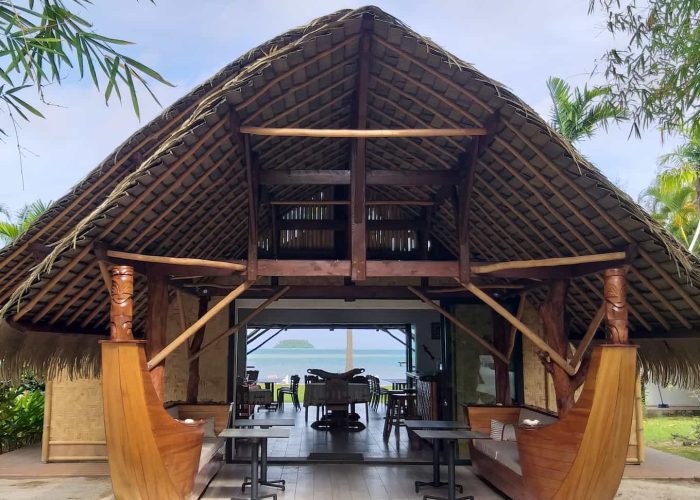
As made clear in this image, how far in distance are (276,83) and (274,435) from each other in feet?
9.78

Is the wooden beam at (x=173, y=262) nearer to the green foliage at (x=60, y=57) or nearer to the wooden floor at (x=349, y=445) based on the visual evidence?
the green foliage at (x=60, y=57)

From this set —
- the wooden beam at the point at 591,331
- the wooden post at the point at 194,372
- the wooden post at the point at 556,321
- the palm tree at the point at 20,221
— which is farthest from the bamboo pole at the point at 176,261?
the palm tree at the point at 20,221

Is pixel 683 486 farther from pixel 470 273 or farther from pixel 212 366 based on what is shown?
pixel 212 366

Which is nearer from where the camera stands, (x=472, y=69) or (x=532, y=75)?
(x=472, y=69)

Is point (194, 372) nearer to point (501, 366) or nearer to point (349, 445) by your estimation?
point (349, 445)

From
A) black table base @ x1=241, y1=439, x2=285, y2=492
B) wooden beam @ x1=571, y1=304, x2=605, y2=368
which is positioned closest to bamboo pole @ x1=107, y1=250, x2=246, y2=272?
black table base @ x1=241, y1=439, x2=285, y2=492

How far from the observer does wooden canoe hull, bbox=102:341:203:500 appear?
4070 mm

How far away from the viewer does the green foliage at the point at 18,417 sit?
830 cm

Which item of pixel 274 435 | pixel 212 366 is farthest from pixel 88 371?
pixel 274 435

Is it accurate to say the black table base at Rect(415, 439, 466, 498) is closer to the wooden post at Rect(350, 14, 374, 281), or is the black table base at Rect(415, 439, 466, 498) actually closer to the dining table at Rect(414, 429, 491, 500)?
the dining table at Rect(414, 429, 491, 500)

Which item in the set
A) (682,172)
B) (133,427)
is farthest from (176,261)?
(682,172)

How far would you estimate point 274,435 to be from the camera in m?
5.29

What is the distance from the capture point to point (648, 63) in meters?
6.21

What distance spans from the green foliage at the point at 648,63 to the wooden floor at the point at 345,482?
4.11 meters
